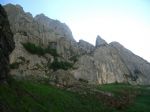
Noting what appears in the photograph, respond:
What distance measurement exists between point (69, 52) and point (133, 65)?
38868mm

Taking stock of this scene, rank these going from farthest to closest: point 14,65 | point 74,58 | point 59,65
A: point 74,58, point 59,65, point 14,65

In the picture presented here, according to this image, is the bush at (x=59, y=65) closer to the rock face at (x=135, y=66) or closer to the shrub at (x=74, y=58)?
the shrub at (x=74, y=58)

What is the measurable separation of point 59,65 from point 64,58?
50.3 feet

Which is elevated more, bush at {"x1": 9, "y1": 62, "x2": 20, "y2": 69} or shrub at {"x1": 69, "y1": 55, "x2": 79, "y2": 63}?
shrub at {"x1": 69, "y1": 55, "x2": 79, "y2": 63}

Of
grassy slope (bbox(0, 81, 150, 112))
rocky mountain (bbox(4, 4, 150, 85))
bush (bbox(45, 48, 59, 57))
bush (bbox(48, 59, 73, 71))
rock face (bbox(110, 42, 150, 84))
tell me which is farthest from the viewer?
rock face (bbox(110, 42, 150, 84))

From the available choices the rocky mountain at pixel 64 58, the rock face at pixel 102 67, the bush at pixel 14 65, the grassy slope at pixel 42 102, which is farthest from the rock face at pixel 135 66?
the grassy slope at pixel 42 102

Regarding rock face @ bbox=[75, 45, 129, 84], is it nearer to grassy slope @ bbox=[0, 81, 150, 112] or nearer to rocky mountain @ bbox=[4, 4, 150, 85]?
rocky mountain @ bbox=[4, 4, 150, 85]

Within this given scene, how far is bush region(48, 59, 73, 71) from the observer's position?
121 m

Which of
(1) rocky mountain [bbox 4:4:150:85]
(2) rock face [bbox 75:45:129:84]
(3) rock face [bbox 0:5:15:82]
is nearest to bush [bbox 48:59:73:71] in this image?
(1) rocky mountain [bbox 4:4:150:85]

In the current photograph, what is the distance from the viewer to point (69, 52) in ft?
482

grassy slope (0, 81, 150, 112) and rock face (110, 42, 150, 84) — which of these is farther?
rock face (110, 42, 150, 84)

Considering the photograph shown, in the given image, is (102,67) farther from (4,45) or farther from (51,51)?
(4,45)

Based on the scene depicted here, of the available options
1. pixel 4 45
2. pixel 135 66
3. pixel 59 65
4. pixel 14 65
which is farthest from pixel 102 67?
pixel 4 45

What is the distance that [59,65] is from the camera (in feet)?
403
